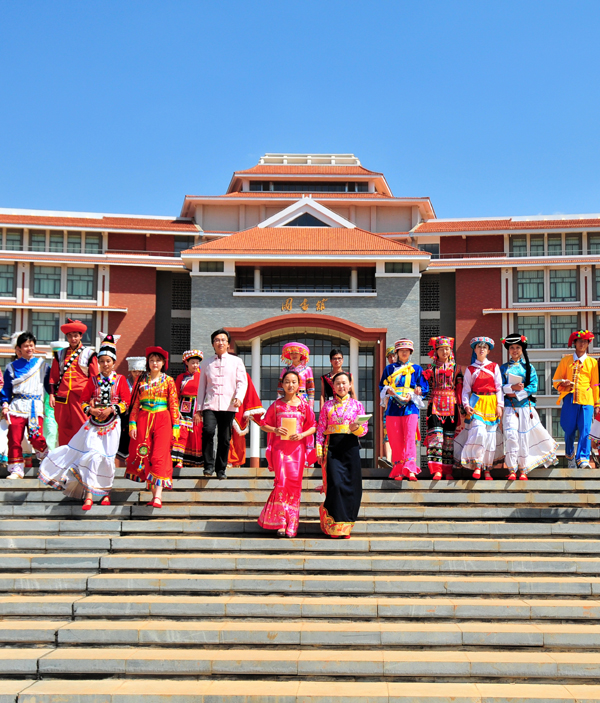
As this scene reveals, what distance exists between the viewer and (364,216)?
36.4 metres

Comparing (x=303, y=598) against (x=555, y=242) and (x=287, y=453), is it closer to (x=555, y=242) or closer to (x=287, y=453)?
(x=287, y=453)

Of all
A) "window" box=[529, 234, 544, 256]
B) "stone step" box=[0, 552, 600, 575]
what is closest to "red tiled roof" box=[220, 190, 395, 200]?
"window" box=[529, 234, 544, 256]

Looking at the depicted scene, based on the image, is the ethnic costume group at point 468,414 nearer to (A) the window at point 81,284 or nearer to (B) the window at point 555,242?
(B) the window at point 555,242

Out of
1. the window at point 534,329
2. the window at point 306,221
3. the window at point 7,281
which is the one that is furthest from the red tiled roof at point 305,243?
the window at point 7,281

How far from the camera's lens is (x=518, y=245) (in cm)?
3512

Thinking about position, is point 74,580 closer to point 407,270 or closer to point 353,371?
point 353,371

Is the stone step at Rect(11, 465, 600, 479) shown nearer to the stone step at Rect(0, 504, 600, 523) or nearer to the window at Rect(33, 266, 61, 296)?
the stone step at Rect(0, 504, 600, 523)

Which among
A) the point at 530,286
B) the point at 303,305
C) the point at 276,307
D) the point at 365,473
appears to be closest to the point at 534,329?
the point at 530,286

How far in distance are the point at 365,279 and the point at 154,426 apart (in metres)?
19.5

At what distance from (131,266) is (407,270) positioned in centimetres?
1359

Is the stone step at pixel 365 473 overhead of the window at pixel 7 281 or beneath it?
beneath

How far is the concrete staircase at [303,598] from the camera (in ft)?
19.3

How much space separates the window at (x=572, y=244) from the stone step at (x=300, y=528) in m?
28.8

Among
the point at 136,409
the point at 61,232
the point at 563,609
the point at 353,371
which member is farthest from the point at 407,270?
the point at 563,609
